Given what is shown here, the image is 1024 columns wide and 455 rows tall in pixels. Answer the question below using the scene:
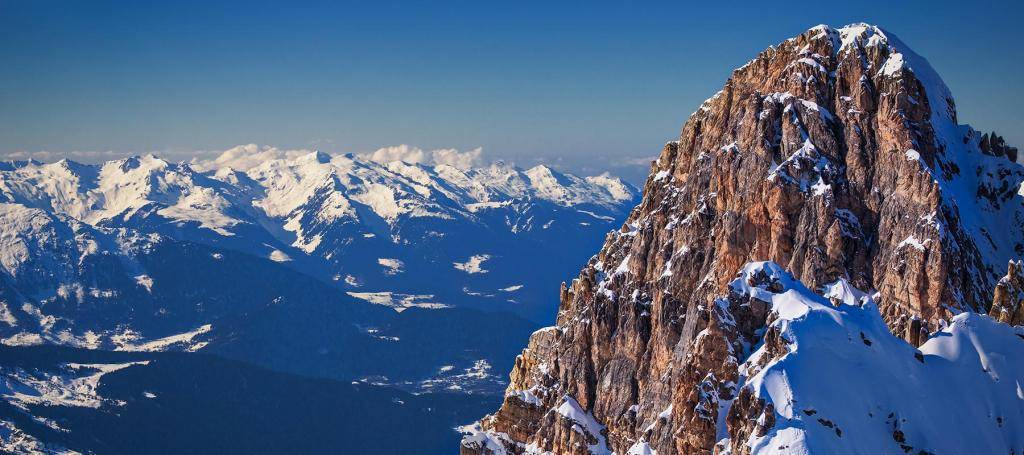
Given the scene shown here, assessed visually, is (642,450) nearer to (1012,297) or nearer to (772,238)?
(772,238)

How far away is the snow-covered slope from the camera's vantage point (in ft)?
348

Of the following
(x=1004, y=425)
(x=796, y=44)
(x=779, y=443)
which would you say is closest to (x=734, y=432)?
(x=779, y=443)

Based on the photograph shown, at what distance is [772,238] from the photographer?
143250 mm

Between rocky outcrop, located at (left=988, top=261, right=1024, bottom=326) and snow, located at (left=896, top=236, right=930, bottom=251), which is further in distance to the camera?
snow, located at (left=896, top=236, right=930, bottom=251)

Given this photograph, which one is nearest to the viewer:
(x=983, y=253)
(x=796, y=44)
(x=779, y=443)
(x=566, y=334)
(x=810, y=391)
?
(x=779, y=443)

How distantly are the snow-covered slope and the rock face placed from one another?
189cm

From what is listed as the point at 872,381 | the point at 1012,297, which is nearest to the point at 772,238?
the point at 1012,297

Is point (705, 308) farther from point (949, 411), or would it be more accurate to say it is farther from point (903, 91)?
point (903, 91)

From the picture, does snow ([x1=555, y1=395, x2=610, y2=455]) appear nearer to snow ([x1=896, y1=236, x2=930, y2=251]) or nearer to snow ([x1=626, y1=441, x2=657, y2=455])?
snow ([x1=626, y1=441, x2=657, y2=455])

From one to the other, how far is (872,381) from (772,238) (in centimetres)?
3348

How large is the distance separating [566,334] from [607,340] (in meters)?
12.2

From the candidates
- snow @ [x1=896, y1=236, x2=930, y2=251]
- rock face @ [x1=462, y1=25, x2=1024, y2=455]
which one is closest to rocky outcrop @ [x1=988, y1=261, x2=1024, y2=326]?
rock face @ [x1=462, y1=25, x2=1024, y2=455]

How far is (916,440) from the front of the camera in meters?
113

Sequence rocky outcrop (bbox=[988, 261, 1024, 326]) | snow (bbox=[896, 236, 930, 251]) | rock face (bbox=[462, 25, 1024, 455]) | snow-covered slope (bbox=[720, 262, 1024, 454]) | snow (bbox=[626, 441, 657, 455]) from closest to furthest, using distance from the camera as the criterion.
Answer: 1. snow-covered slope (bbox=[720, 262, 1024, 454])
2. rocky outcrop (bbox=[988, 261, 1024, 326])
3. snow (bbox=[626, 441, 657, 455])
4. rock face (bbox=[462, 25, 1024, 455])
5. snow (bbox=[896, 236, 930, 251])
